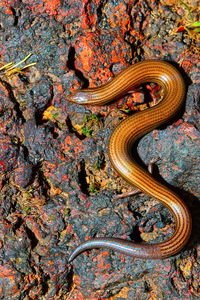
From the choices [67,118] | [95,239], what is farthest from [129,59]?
[95,239]

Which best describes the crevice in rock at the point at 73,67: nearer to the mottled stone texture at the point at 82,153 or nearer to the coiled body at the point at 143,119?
the mottled stone texture at the point at 82,153

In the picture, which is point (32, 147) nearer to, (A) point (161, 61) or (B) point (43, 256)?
(B) point (43, 256)

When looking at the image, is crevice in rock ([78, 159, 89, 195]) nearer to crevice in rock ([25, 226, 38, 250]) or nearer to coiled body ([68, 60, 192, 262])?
coiled body ([68, 60, 192, 262])

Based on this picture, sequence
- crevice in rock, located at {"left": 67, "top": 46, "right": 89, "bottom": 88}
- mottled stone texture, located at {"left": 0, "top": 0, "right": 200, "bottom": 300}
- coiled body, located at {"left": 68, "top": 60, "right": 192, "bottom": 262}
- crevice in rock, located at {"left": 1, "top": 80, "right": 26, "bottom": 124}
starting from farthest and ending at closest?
crevice in rock, located at {"left": 67, "top": 46, "right": 89, "bottom": 88} → crevice in rock, located at {"left": 1, "top": 80, "right": 26, "bottom": 124} → coiled body, located at {"left": 68, "top": 60, "right": 192, "bottom": 262} → mottled stone texture, located at {"left": 0, "top": 0, "right": 200, "bottom": 300}

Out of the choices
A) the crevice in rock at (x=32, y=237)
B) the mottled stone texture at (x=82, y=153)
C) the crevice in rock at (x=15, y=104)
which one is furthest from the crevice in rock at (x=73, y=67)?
the crevice in rock at (x=32, y=237)

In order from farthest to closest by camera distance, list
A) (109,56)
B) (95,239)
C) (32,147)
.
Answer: (109,56), (32,147), (95,239)

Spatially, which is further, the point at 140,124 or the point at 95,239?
the point at 140,124

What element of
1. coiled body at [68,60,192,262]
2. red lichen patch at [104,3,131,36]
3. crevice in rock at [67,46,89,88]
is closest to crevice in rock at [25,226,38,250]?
coiled body at [68,60,192,262]
